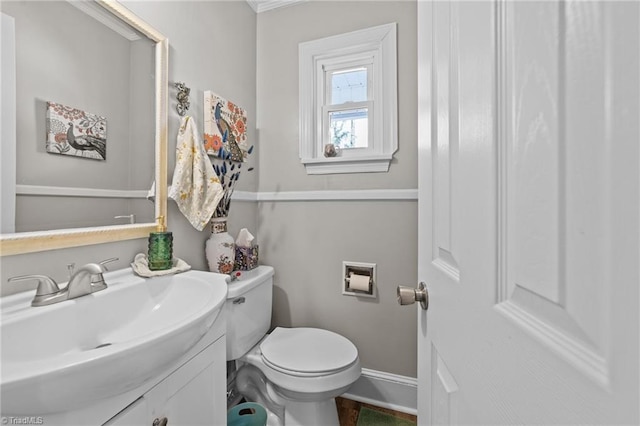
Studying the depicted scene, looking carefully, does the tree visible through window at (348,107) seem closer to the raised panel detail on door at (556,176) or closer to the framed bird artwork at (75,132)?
the framed bird artwork at (75,132)

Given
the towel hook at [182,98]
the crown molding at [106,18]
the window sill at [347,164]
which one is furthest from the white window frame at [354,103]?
the crown molding at [106,18]

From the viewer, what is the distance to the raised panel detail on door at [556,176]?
0.20 m

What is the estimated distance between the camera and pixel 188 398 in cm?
73

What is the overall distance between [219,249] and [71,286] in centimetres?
59

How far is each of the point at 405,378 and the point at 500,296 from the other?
55.1 inches

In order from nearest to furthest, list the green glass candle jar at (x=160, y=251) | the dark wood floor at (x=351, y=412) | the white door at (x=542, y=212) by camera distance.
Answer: the white door at (x=542, y=212), the green glass candle jar at (x=160, y=251), the dark wood floor at (x=351, y=412)

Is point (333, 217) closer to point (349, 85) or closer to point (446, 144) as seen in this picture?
point (349, 85)

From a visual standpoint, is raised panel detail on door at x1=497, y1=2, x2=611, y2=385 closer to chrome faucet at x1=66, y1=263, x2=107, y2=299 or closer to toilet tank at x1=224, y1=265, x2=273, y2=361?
chrome faucet at x1=66, y1=263, x2=107, y2=299

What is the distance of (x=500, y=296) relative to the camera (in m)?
0.33

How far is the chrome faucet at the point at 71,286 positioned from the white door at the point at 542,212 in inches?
34.3

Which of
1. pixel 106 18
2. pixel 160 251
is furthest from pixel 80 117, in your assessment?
pixel 160 251

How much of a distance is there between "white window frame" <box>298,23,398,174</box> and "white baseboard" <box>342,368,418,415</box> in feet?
3.77

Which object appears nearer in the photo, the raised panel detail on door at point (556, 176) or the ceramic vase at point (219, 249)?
the raised panel detail on door at point (556, 176)

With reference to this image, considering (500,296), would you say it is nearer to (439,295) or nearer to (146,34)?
(439,295)
